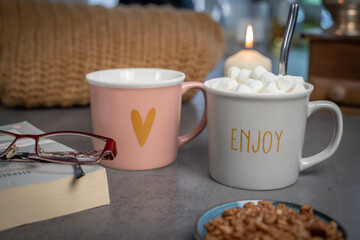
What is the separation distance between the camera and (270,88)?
0.41 meters

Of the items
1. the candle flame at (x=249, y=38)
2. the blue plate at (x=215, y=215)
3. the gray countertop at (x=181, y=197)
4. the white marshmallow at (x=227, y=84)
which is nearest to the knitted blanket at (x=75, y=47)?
the candle flame at (x=249, y=38)

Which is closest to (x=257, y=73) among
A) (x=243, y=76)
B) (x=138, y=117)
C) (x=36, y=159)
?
(x=243, y=76)

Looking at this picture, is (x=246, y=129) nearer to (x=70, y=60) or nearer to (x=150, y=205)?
Result: (x=150, y=205)

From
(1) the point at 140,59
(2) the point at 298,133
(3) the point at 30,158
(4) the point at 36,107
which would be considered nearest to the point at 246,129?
(2) the point at 298,133

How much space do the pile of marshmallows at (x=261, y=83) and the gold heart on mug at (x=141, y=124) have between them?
0.25ft

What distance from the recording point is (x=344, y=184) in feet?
1.52

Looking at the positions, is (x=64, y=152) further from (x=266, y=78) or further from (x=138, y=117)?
(x=266, y=78)

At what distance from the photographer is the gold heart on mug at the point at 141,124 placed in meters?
0.47

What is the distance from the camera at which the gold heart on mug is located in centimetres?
47

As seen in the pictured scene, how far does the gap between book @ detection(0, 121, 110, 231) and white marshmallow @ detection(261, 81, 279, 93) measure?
176mm

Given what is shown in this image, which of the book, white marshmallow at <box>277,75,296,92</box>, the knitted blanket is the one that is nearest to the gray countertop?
the book

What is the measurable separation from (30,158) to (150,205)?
0.13 m

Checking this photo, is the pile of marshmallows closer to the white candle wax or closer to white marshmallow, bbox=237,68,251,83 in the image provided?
white marshmallow, bbox=237,68,251,83

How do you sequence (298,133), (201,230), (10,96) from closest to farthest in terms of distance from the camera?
1. (201,230)
2. (298,133)
3. (10,96)
